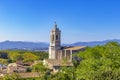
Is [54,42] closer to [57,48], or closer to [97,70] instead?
[57,48]

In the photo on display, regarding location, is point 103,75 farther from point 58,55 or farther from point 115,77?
point 58,55

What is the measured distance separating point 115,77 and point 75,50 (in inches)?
1777

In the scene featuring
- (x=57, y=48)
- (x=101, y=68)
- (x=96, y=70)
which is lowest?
(x=96, y=70)

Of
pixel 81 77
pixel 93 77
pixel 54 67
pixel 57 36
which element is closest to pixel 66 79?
pixel 81 77

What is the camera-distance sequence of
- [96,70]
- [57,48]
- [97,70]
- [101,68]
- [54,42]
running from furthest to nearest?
[54,42]
[57,48]
[96,70]
[101,68]
[97,70]

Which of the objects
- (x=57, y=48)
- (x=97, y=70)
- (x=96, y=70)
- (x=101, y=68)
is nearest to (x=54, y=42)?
(x=57, y=48)

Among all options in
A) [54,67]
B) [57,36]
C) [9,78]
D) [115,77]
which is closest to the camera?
[115,77]

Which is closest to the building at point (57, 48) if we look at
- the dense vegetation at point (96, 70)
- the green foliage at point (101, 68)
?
the green foliage at point (101, 68)

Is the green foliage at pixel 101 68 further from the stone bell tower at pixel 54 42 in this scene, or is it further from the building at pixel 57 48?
the stone bell tower at pixel 54 42

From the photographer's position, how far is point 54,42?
6550cm

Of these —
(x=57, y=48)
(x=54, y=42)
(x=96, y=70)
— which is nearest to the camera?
(x=96, y=70)

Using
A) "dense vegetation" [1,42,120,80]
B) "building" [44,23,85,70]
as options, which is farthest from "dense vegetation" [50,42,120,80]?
"building" [44,23,85,70]

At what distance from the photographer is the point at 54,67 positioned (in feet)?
167

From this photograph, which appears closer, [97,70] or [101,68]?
[97,70]
